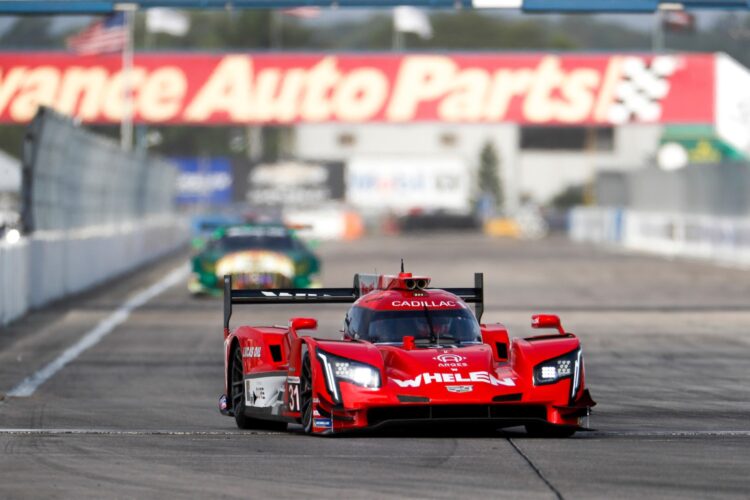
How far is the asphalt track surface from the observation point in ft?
32.6

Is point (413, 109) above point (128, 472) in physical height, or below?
above

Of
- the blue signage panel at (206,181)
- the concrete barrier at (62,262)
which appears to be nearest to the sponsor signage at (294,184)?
the blue signage panel at (206,181)

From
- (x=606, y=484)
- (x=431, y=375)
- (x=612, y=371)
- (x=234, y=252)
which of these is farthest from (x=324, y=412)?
(x=234, y=252)

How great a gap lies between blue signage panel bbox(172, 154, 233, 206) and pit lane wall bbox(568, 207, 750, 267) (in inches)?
692

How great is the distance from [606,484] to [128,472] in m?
2.74

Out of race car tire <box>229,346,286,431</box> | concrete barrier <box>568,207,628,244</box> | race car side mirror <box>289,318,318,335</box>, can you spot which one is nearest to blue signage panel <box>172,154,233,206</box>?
concrete barrier <box>568,207,628,244</box>

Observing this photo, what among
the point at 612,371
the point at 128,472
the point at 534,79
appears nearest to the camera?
the point at 128,472

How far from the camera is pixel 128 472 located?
10484 millimetres

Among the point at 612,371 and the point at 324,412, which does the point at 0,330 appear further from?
the point at 324,412

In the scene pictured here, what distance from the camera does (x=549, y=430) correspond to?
1252cm

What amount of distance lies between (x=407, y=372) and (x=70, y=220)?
23.4 metres

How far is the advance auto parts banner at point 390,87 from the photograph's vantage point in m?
63.2

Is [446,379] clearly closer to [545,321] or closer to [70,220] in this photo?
[545,321]

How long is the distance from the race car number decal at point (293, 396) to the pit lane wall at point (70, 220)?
13.2 meters
